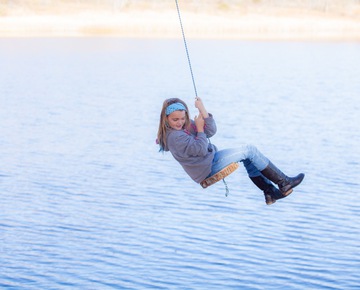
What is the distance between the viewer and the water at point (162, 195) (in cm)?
1398

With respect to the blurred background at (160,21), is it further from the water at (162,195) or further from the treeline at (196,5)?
the water at (162,195)

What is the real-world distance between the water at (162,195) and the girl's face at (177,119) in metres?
4.10

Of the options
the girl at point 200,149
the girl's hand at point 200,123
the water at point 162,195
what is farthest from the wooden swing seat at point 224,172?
the water at point 162,195

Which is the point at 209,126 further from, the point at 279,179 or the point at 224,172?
the point at 279,179

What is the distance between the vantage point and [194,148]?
9.43m

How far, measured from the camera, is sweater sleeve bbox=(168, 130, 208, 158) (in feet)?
31.0

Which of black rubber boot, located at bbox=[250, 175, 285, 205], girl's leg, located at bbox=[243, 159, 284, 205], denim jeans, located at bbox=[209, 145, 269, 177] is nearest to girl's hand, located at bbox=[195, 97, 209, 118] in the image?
A: denim jeans, located at bbox=[209, 145, 269, 177]

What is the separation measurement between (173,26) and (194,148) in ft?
160

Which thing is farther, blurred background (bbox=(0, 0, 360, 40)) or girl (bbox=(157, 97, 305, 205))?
blurred background (bbox=(0, 0, 360, 40))

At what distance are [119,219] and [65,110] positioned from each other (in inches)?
561

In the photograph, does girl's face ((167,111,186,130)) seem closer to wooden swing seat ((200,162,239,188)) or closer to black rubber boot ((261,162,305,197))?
wooden swing seat ((200,162,239,188))

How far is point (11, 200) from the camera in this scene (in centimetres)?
1766

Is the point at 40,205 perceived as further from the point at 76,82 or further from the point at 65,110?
the point at 76,82

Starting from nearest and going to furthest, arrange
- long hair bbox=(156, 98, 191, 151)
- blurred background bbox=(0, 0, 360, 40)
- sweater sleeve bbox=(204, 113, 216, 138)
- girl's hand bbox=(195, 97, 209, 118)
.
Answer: girl's hand bbox=(195, 97, 209, 118) < long hair bbox=(156, 98, 191, 151) < sweater sleeve bbox=(204, 113, 216, 138) < blurred background bbox=(0, 0, 360, 40)
